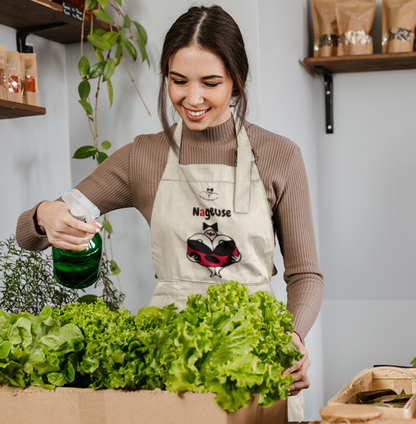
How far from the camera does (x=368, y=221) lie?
233 cm

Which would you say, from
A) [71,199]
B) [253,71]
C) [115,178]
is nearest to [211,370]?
[71,199]


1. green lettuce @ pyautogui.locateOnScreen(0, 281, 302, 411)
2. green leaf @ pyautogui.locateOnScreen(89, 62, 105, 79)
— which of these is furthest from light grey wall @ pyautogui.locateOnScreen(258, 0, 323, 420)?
green lettuce @ pyautogui.locateOnScreen(0, 281, 302, 411)

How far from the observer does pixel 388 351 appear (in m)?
2.33

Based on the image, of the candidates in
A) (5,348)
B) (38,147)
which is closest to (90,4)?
(38,147)

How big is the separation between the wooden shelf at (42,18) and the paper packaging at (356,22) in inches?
37.9

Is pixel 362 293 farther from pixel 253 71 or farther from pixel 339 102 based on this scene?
pixel 253 71

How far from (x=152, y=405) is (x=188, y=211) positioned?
2.10 feet

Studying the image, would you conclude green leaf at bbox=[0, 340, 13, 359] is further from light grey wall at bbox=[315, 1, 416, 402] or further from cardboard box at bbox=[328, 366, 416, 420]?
light grey wall at bbox=[315, 1, 416, 402]

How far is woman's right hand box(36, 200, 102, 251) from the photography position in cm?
85

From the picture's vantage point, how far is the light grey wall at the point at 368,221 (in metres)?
2.27

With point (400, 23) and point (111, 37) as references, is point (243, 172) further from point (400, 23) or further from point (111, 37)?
point (400, 23)

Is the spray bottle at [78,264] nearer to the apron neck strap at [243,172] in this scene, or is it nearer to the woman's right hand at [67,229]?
the woman's right hand at [67,229]

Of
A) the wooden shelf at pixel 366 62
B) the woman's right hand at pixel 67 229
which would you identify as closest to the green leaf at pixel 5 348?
the woman's right hand at pixel 67 229

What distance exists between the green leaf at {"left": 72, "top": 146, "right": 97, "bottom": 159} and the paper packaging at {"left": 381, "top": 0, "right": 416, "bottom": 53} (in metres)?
1.26
